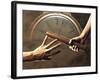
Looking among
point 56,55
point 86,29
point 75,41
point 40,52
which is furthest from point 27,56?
point 86,29

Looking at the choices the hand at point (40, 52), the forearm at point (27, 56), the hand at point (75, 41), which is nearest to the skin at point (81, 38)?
the hand at point (75, 41)

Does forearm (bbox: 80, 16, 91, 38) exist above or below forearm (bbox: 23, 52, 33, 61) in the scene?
→ above

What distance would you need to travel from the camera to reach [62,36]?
6.73 ft

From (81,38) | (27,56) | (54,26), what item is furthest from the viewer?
(81,38)

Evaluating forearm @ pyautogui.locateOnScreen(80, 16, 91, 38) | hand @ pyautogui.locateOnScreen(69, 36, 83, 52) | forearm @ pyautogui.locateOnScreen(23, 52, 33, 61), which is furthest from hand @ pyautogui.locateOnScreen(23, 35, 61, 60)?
forearm @ pyautogui.locateOnScreen(80, 16, 91, 38)

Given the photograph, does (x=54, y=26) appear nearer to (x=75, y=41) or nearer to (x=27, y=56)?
(x=75, y=41)

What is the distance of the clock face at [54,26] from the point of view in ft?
6.42

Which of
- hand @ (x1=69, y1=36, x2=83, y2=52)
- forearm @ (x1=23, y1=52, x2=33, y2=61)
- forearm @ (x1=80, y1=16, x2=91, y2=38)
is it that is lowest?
forearm @ (x1=23, y1=52, x2=33, y2=61)

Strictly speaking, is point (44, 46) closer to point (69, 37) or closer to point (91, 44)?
point (69, 37)

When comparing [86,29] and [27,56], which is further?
[86,29]

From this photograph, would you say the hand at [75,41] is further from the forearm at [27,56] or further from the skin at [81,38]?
the forearm at [27,56]

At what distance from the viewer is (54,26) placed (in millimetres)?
2025

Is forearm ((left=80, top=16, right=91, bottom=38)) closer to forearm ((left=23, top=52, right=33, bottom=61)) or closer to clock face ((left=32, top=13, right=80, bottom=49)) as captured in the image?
clock face ((left=32, top=13, right=80, bottom=49))

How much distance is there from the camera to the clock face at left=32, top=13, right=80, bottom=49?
196cm
